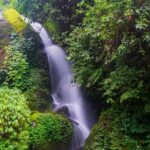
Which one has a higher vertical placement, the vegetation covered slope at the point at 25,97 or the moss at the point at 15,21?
the moss at the point at 15,21

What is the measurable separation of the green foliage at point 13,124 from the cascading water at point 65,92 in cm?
192

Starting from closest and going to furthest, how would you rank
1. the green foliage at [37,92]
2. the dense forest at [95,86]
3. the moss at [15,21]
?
the dense forest at [95,86] < the green foliage at [37,92] < the moss at [15,21]

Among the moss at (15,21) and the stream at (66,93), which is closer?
the stream at (66,93)


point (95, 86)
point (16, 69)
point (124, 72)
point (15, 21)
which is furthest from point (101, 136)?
point (15, 21)

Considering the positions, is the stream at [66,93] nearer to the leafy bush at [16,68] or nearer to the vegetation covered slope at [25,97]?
the vegetation covered slope at [25,97]

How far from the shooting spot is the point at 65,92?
10.9 meters

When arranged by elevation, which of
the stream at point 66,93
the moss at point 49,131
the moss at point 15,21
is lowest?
the moss at point 49,131

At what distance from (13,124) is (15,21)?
6331 mm

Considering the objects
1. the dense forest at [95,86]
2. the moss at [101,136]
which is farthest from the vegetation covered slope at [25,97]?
the moss at [101,136]

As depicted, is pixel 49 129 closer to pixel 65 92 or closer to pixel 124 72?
pixel 124 72

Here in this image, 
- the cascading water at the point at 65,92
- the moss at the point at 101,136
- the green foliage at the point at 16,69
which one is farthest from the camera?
the green foliage at the point at 16,69

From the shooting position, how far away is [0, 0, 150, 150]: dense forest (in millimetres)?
7078

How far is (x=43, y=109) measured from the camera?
9609 millimetres

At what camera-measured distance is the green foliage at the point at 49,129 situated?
791 centimetres
